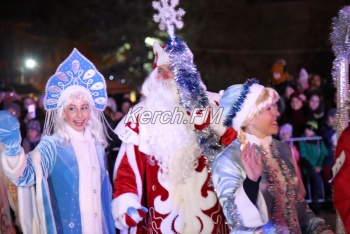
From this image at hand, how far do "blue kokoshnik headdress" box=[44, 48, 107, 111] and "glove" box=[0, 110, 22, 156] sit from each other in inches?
29.5

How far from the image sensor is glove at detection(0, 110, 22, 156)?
6.23m

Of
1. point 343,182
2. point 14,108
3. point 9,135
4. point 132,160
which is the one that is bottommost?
point 343,182

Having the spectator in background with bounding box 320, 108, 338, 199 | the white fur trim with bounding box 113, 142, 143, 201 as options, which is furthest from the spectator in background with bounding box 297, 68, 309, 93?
the white fur trim with bounding box 113, 142, 143, 201

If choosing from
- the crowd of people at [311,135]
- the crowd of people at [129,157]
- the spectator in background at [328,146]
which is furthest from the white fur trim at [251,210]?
the spectator in background at [328,146]

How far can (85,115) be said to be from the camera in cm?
694

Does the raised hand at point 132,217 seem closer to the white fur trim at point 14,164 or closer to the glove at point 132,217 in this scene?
the glove at point 132,217

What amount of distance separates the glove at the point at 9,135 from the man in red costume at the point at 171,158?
1.14 metres

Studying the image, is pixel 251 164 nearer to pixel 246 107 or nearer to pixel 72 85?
pixel 246 107

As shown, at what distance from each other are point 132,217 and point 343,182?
2326 millimetres

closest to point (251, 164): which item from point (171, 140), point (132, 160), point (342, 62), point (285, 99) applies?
point (342, 62)

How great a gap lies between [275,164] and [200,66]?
64.7ft

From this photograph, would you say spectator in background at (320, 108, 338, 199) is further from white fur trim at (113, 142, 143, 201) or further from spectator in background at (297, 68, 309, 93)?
white fur trim at (113, 142, 143, 201)

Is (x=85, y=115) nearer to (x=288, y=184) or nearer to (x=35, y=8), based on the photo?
(x=288, y=184)

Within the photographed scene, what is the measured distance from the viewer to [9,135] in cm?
624
